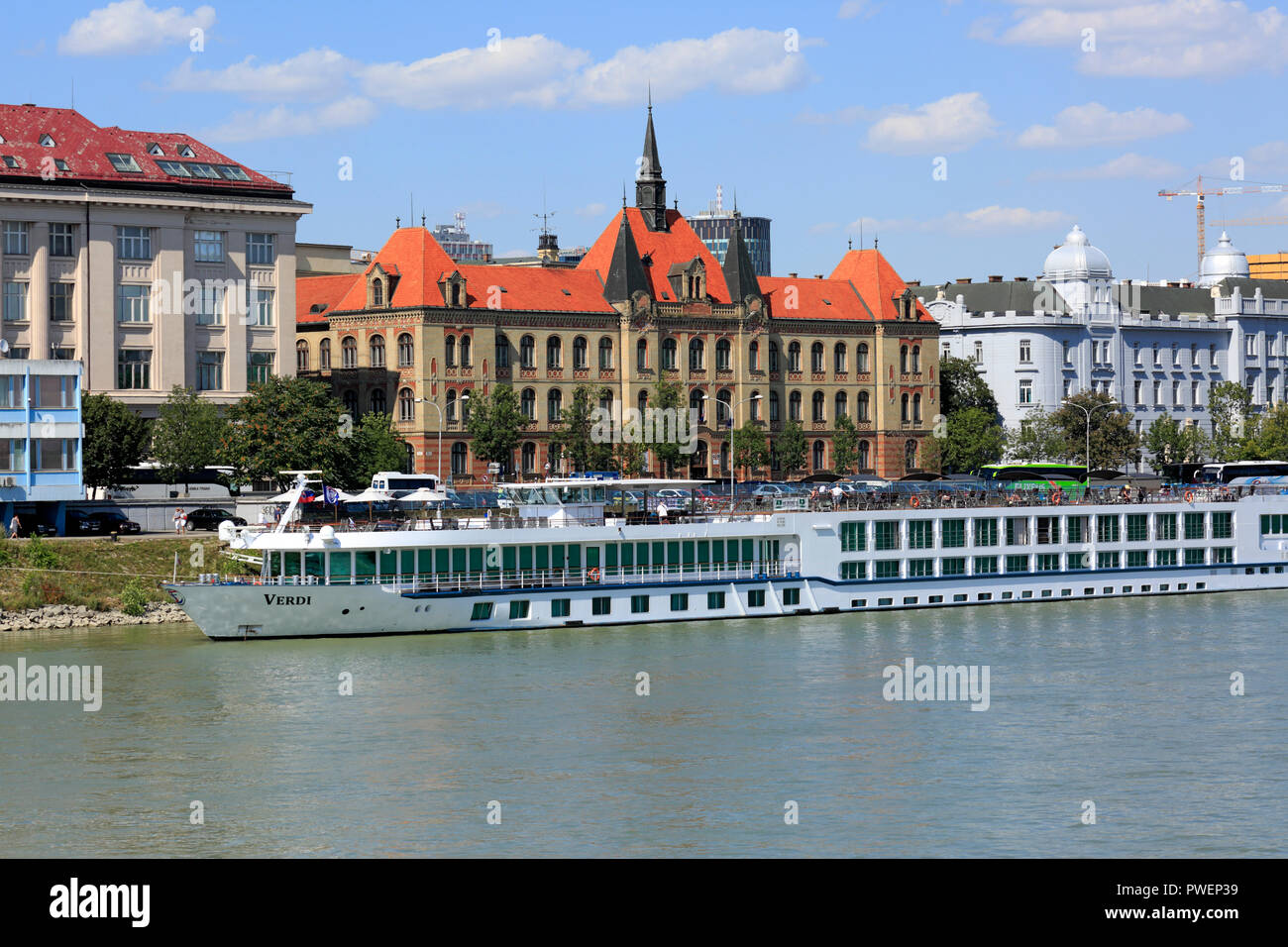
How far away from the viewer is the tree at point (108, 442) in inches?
3423

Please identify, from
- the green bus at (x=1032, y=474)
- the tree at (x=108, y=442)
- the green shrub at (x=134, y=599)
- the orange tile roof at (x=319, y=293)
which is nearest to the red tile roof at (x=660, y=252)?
the orange tile roof at (x=319, y=293)

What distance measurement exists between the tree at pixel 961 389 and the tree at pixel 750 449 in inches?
854

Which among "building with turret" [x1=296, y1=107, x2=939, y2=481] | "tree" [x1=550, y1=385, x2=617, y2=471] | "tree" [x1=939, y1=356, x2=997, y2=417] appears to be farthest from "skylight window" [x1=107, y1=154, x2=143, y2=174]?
"tree" [x1=939, y1=356, x2=997, y2=417]

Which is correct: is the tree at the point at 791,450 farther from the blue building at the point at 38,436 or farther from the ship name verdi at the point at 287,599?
the ship name verdi at the point at 287,599

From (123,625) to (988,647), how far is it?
29631 millimetres

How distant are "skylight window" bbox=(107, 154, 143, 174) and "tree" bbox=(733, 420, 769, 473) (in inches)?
1696

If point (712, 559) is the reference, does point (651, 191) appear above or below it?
above

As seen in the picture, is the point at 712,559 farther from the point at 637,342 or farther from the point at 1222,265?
the point at 1222,265

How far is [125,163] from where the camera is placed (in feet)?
340

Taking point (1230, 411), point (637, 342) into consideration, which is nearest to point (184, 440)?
point (637, 342)

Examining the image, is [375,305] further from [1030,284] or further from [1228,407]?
[1228,407]

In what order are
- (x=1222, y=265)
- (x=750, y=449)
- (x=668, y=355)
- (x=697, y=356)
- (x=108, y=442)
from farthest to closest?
1. (x=1222, y=265)
2. (x=697, y=356)
3. (x=668, y=355)
4. (x=750, y=449)
5. (x=108, y=442)

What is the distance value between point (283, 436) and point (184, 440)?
474cm
